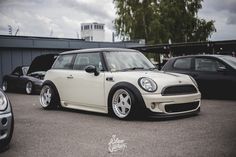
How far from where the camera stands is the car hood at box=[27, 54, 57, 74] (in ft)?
47.5

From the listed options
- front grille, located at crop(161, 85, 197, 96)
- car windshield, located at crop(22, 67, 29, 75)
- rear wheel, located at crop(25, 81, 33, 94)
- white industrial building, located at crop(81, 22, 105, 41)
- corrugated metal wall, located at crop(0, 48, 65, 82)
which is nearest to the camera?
front grille, located at crop(161, 85, 197, 96)

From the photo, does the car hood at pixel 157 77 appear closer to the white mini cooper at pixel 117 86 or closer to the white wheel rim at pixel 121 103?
the white mini cooper at pixel 117 86

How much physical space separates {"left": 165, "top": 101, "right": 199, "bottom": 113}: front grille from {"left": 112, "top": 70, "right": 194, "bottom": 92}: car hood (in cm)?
39

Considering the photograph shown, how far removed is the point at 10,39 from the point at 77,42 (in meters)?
5.51

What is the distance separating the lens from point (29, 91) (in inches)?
607

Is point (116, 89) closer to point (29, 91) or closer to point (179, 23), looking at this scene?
point (29, 91)

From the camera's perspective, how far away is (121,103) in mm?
7121

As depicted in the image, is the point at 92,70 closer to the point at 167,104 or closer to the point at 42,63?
the point at 167,104

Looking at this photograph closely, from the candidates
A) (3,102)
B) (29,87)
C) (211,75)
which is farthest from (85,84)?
(29,87)

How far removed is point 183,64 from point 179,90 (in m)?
4.24

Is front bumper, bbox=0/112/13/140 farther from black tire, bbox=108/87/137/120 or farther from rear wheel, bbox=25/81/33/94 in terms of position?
rear wheel, bbox=25/81/33/94

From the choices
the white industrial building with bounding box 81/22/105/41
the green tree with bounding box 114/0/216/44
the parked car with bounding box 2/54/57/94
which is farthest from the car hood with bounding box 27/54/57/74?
the white industrial building with bounding box 81/22/105/41

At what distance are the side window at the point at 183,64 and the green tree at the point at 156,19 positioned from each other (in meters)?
29.4

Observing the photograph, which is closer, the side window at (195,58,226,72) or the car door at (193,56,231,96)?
the car door at (193,56,231,96)
